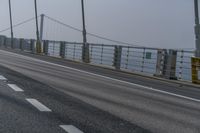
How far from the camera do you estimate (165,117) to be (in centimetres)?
977

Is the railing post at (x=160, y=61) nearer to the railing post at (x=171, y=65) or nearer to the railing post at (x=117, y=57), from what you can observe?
the railing post at (x=171, y=65)

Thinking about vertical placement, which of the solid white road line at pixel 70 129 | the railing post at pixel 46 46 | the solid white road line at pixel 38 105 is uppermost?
the solid white road line at pixel 70 129

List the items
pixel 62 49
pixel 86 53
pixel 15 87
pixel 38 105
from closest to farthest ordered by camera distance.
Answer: pixel 38 105 < pixel 15 87 < pixel 86 53 < pixel 62 49

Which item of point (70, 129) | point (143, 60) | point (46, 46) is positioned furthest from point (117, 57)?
point (70, 129)

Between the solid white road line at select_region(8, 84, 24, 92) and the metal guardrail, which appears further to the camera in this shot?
the metal guardrail

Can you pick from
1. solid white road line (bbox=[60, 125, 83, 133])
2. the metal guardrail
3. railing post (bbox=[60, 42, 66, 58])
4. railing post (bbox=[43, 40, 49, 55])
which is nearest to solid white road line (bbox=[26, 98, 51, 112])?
solid white road line (bbox=[60, 125, 83, 133])

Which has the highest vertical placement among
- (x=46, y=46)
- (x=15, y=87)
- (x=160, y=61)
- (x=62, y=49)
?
(x=15, y=87)

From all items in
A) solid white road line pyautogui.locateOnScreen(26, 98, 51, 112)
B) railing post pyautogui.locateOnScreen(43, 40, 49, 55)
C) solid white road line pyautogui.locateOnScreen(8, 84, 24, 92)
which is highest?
solid white road line pyautogui.locateOnScreen(26, 98, 51, 112)

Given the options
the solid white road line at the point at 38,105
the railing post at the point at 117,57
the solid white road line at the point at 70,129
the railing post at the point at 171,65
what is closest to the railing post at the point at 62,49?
the railing post at the point at 117,57

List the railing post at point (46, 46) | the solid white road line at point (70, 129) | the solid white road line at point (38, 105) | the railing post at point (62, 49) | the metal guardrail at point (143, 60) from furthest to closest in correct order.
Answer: the railing post at point (46, 46) < the railing post at point (62, 49) < the metal guardrail at point (143, 60) < the solid white road line at point (38, 105) < the solid white road line at point (70, 129)

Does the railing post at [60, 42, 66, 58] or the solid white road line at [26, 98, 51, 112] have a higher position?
the solid white road line at [26, 98, 51, 112]

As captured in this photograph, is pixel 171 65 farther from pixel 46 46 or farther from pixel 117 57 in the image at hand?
pixel 46 46

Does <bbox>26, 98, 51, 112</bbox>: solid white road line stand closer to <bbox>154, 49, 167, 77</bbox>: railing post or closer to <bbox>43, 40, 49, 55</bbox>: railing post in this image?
<bbox>154, 49, 167, 77</bbox>: railing post

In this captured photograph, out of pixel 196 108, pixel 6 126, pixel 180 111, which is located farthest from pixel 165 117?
pixel 6 126
